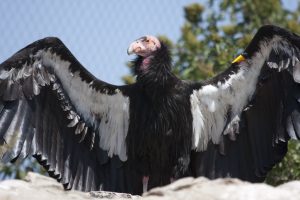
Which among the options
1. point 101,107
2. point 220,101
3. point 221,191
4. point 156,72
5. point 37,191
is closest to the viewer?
point 221,191

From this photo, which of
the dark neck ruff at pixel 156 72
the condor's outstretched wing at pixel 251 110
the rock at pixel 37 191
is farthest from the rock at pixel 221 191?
the dark neck ruff at pixel 156 72

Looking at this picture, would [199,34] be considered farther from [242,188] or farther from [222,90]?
[242,188]

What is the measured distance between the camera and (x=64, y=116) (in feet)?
31.3

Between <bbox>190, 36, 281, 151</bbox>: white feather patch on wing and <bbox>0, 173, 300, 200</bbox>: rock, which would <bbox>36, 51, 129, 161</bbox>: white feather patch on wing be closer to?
<bbox>190, 36, 281, 151</bbox>: white feather patch on wing

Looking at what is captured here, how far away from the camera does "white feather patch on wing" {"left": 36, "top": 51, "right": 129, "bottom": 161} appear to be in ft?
31.1

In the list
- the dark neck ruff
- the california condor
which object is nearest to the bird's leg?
the california condor

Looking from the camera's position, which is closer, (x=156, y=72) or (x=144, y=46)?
(x=156, y=72)

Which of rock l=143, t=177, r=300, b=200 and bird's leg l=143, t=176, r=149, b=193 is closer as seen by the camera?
rock l=143, t=177, r=300, b=200

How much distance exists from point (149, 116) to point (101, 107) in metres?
0.60

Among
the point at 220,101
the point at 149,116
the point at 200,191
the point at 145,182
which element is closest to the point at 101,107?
the point at 149,116

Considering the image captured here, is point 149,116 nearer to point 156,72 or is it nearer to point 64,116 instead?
point 156,72

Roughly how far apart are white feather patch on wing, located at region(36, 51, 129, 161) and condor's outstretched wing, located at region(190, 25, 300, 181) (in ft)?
2.26

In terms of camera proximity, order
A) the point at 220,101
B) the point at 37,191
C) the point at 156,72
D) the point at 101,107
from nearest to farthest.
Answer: the point at 37,191, the point at 156,72, the point at 220,101, the point at 101,107

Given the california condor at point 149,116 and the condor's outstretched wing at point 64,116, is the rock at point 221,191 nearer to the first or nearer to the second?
the california condor at point 149,116
